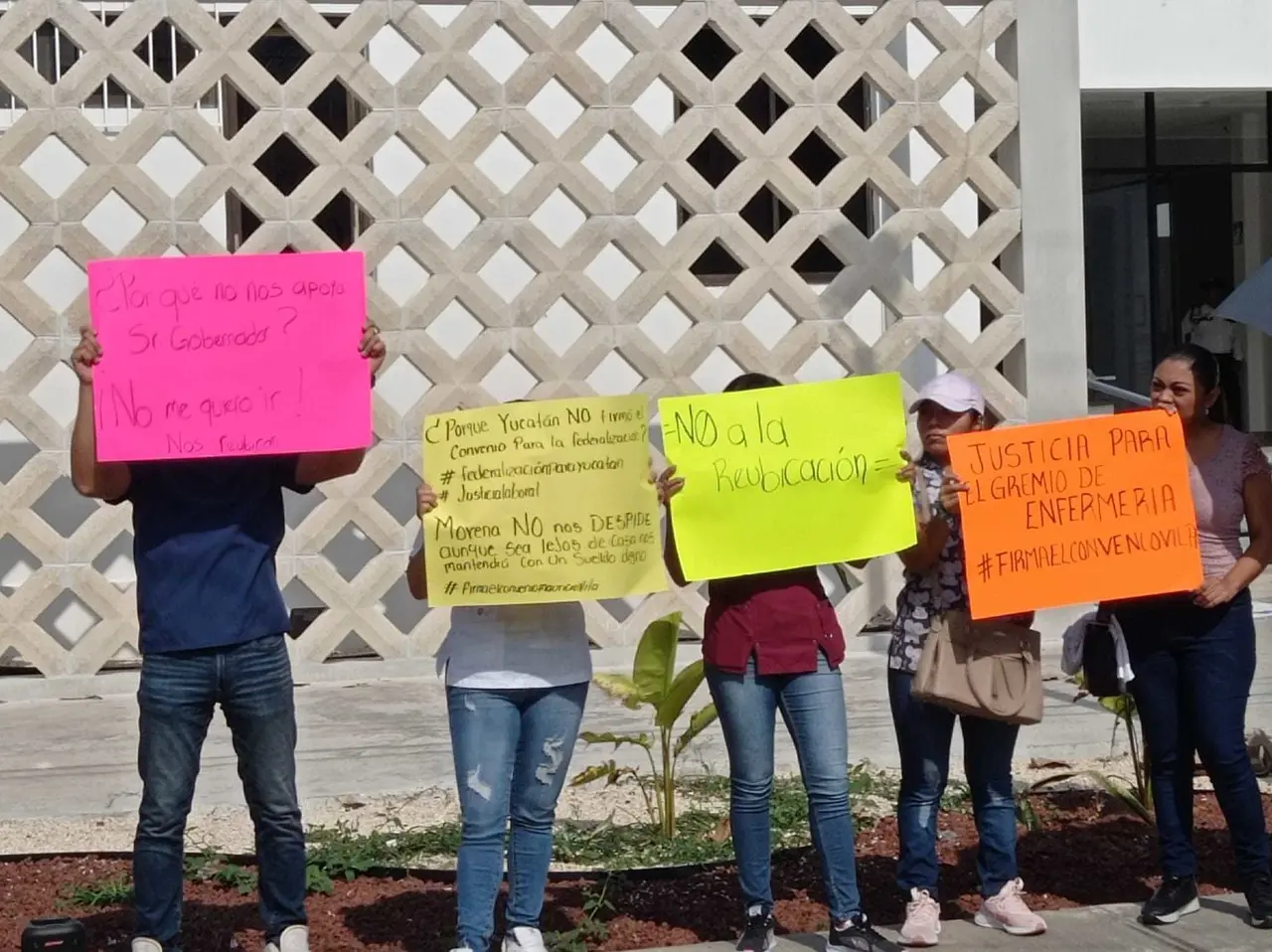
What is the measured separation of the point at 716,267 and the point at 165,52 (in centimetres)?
331

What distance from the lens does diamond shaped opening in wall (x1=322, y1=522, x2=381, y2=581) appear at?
32.3ft

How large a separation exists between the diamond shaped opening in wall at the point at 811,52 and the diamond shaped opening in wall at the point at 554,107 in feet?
5.27

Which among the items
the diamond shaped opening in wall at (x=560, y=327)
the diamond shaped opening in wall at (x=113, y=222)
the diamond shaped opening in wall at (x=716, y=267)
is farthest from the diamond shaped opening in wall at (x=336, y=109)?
the diamond shaped opening in wall at (x=716, y=267)

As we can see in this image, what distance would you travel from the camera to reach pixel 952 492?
5.05 m

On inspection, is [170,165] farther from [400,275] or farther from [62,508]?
[62,508]

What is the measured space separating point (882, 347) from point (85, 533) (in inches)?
159

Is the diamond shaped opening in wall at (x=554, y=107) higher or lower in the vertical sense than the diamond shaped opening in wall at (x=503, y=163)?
higher

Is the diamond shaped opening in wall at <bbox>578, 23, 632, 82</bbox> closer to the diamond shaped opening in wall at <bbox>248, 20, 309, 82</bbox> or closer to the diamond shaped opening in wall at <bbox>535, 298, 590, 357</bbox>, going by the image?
the diamond shaped opening in wall at <bbox>535, 298, 590, 357</bbox>

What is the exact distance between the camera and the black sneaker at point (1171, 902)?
5320 millimetres

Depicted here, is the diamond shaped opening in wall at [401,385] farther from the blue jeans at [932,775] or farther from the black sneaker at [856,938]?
the black sneaker at [856,938]

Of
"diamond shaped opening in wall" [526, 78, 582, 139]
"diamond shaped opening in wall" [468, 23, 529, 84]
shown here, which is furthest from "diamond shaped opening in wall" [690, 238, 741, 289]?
"diamond shaped opening in wall" [468, 23, 529, 84]

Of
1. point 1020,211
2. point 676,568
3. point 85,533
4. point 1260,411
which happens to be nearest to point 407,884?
point 676,568

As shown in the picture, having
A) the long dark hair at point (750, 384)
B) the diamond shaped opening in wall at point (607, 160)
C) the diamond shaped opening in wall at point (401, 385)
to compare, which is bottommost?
the long dark hair at point (750, 384)

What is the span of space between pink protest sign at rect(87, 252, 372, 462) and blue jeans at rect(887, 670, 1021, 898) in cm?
168
